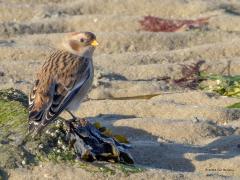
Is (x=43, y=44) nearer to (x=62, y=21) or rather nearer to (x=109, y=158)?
(x=62, y=21)

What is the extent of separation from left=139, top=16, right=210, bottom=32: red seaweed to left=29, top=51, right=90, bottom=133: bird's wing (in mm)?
3610

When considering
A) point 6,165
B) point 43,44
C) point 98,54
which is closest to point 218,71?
point 98,54

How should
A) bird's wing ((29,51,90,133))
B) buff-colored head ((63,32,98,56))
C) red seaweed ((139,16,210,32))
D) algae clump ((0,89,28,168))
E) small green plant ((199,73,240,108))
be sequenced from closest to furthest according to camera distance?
1. algae clump ((0,89,28,168))
2. bird's wing ((29,51,90,133))
3. buff-colored head ((63,32,98,56))
4. small green plant ((199,73,240,108))
5. red seaweed ((139,16,210,32))

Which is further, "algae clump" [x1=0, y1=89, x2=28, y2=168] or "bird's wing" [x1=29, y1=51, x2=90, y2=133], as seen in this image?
"bird's wing" [x1=29, y1=51, x2=90, y2=133]

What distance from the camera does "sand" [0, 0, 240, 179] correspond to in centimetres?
700

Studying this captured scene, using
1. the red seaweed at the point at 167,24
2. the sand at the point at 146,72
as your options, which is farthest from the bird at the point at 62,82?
the red seaweed at the point at 167,24

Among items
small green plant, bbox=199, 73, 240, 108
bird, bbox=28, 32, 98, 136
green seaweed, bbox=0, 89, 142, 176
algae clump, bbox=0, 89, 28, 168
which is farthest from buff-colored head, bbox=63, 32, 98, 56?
small green plant, bbox=199, 73, 240, 108

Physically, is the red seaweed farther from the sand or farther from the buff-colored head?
the buff-colored head

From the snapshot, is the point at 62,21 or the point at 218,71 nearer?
the point at 218,71

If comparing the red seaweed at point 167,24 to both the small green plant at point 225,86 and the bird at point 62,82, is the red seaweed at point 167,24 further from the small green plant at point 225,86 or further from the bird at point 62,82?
the bird at point 62,82

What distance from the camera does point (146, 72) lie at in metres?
9.60

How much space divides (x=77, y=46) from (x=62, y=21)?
12.3 feet

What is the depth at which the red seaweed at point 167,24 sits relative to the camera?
11.1m

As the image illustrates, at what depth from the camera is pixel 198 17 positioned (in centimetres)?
1162
